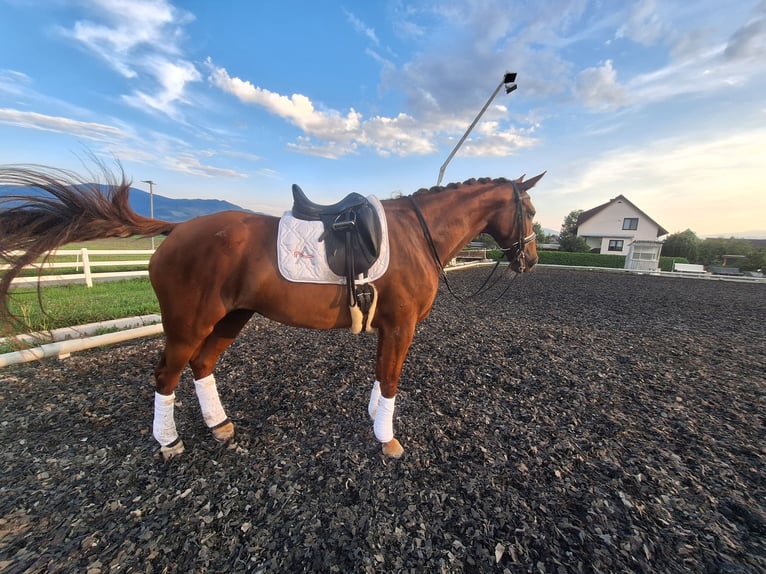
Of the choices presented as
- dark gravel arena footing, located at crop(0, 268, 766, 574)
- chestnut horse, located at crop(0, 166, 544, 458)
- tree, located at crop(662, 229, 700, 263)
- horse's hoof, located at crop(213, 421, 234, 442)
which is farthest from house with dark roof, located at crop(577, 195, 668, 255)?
horse's hoof, located at crop(213, 421, 234, 442)

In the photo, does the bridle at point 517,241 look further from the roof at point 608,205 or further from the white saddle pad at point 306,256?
the roof at point 608,205

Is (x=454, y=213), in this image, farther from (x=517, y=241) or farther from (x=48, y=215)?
(x=48, y=215)

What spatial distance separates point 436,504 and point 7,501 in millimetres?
2867

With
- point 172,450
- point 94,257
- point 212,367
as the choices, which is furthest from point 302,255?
point 94,257

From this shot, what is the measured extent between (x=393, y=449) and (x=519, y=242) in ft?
7.30

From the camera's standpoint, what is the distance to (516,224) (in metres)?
2.97

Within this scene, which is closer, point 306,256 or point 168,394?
point 306,256

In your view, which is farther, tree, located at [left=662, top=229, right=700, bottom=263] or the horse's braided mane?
tree, located at [left=662, top=229, right=700, bottom=263]

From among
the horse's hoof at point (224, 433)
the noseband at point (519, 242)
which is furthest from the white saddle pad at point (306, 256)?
the horse's hoof at point (224, 433)

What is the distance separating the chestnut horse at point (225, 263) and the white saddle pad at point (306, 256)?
0.19 feet

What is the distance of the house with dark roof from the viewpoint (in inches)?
1718

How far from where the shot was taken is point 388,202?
9.65ft

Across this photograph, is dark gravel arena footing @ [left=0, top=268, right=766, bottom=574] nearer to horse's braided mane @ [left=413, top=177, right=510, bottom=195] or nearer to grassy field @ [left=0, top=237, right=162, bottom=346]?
grassy field @ [left=0, top=237, right=162, bottom=346]

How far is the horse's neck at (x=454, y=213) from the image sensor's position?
2826mm
